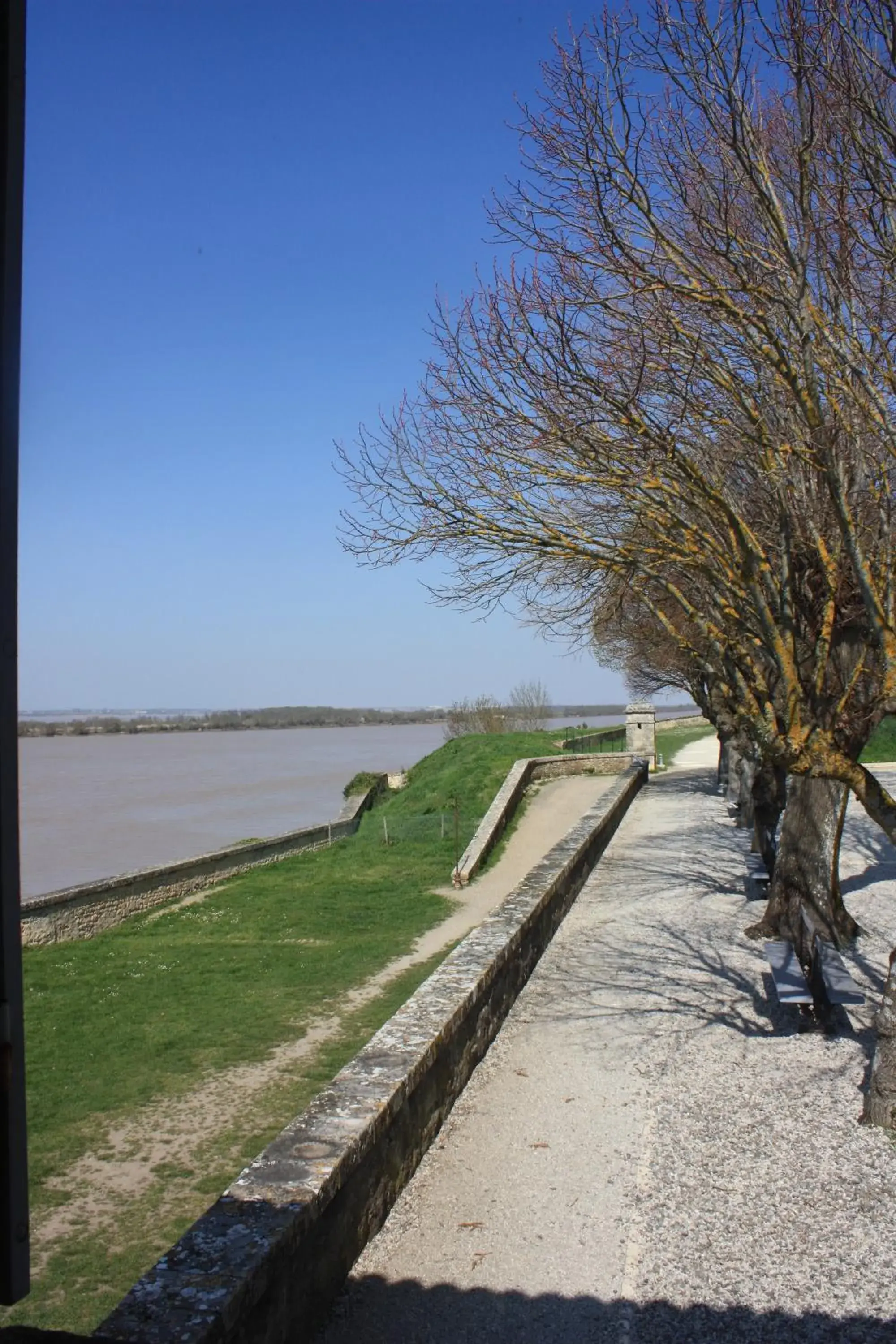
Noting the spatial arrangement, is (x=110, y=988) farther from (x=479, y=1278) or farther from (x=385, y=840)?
(x=385, y=840)

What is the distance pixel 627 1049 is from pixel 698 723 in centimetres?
6420

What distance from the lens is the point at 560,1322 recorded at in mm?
4027

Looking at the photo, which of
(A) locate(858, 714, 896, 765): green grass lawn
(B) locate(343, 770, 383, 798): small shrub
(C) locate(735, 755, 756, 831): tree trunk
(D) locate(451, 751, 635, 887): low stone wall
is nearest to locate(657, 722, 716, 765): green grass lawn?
(A) locate(858, 714, 896, 765): green grass lawn

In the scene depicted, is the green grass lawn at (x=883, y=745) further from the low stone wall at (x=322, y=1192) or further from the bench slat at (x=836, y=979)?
the low stone wall at (x=322, y=1192)

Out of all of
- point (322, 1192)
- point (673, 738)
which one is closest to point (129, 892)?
point (322, 1192)

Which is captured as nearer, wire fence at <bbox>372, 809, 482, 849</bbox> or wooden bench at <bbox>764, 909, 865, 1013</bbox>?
wooden bench at <bbox>764, 909, 865, 1013</bbox>

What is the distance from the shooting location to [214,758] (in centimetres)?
8019

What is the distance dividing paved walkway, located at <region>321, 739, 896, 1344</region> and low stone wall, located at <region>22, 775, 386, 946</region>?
24.8 ft

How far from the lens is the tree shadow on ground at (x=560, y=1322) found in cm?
389

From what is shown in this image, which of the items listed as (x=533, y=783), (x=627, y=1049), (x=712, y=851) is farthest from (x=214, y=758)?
(x=627, y=1049)

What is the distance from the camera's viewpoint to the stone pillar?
1350 inches

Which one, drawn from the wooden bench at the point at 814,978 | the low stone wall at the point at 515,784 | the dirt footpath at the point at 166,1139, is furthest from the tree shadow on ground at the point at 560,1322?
the low stone wall at the point at 515,784

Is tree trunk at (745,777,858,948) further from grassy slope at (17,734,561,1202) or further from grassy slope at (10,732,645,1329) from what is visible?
grassy slope at (17,734,561,1202)

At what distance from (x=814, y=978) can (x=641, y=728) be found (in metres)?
26.8
